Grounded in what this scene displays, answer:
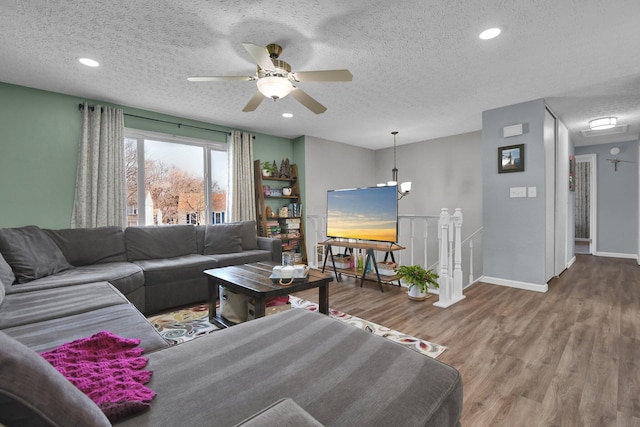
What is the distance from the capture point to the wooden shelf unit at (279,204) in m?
4.94

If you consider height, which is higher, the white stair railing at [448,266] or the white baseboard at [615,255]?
the white stair railing at [448,266]

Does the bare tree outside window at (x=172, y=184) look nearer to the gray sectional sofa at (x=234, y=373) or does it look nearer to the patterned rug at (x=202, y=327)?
the patterned rug at (x=202, y=327)

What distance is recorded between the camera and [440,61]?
2693mm

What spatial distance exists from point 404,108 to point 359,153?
261cm

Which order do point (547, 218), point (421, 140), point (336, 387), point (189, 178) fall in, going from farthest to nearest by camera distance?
point (421, 140), point (189, 178), point (547, 218), point (336, 387)

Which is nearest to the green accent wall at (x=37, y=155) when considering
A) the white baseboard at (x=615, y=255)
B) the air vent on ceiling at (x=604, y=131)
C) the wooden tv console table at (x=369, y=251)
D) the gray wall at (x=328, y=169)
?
the gray wall at (x=328, y=169)

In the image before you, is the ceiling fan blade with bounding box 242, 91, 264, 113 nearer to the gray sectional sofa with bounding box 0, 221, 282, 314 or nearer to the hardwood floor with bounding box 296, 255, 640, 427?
the gray sectional sofa with bounding box 0, 221, 282, 314

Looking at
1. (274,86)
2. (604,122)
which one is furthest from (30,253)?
(604,122)

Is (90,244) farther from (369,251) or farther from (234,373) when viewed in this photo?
(369,251)

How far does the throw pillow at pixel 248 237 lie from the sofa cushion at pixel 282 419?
140 inches

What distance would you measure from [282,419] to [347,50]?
2650 mm

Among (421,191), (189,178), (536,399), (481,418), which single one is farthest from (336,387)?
(421,191)

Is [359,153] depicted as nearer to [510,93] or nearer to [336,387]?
[510,93]

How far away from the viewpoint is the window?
3977mm
